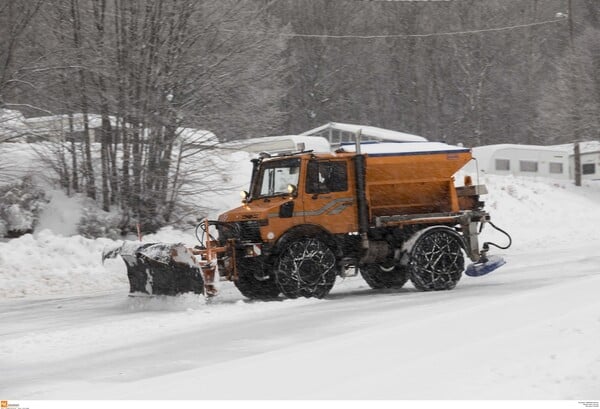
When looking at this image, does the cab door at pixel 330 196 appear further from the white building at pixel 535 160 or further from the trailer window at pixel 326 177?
the white building at pixel 535 160

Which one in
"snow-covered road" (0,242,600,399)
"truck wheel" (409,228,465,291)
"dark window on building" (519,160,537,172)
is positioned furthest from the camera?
"dark window on building" (519,160,537,172)

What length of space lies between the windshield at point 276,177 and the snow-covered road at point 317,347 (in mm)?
1914

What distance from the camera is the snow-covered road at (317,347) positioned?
7520 millimetres

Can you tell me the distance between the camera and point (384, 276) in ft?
56.4

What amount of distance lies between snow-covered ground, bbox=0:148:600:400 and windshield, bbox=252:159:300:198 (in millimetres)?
1809

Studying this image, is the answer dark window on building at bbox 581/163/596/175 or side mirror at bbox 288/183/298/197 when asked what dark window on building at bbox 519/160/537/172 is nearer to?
dark window on building at bbox 581/163/596/175

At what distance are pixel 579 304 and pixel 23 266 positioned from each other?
13053mm

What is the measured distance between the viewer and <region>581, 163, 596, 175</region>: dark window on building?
5369 cm

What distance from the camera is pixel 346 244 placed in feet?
51.6

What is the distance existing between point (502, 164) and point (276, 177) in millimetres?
37464

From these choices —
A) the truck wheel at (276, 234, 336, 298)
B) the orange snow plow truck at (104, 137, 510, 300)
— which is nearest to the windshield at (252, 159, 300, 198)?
the orange snow plow truck at (104, 137, 510, 300)

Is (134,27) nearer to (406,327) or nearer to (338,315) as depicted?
(338,315)

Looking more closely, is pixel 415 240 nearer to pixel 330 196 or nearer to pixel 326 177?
pixel 330 196

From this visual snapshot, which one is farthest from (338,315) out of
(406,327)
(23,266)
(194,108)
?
(194,108)
